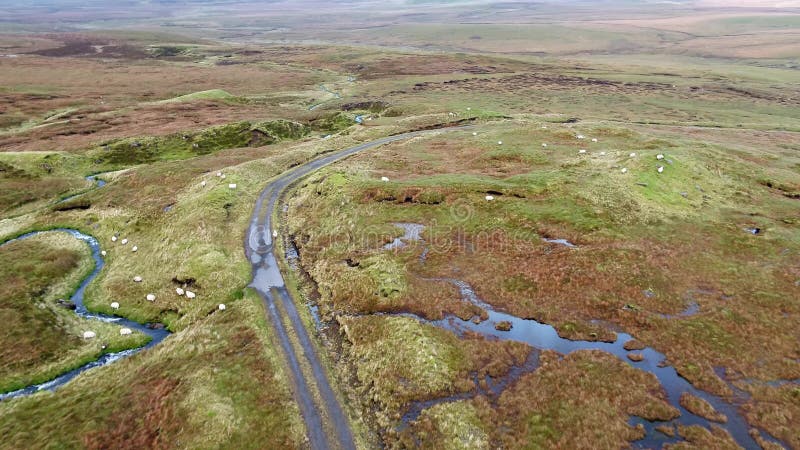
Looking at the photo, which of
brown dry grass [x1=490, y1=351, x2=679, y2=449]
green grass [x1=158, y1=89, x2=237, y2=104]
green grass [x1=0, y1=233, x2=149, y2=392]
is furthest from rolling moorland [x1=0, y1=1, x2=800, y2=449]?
green grass [x1=158, y1=89, x2=237, y2=104]

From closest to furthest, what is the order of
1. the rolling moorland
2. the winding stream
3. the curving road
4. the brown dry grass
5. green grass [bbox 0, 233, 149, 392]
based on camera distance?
the brown dry grass → the curving road → the rolling moorland → the winding stream → green grass [bbox 0, 233, 149, 392]

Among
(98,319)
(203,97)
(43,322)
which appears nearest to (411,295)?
(98,319)

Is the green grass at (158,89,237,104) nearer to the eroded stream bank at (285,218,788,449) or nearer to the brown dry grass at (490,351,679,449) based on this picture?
the eroded stream bank at (285,218,788,449)

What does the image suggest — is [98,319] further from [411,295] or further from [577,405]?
[577,405]

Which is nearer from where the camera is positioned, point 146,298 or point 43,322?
point 43,322

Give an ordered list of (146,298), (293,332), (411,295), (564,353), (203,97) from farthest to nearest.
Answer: (203,97) < (146,298) < (411,295) < (293,332) < (564,353)

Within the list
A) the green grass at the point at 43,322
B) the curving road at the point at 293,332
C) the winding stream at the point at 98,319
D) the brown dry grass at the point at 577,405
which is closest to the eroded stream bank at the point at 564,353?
the brown dry grass at the point at 577,405

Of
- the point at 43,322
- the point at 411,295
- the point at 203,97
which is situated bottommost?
the point at 43,322

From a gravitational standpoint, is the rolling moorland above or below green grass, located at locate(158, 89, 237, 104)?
below
